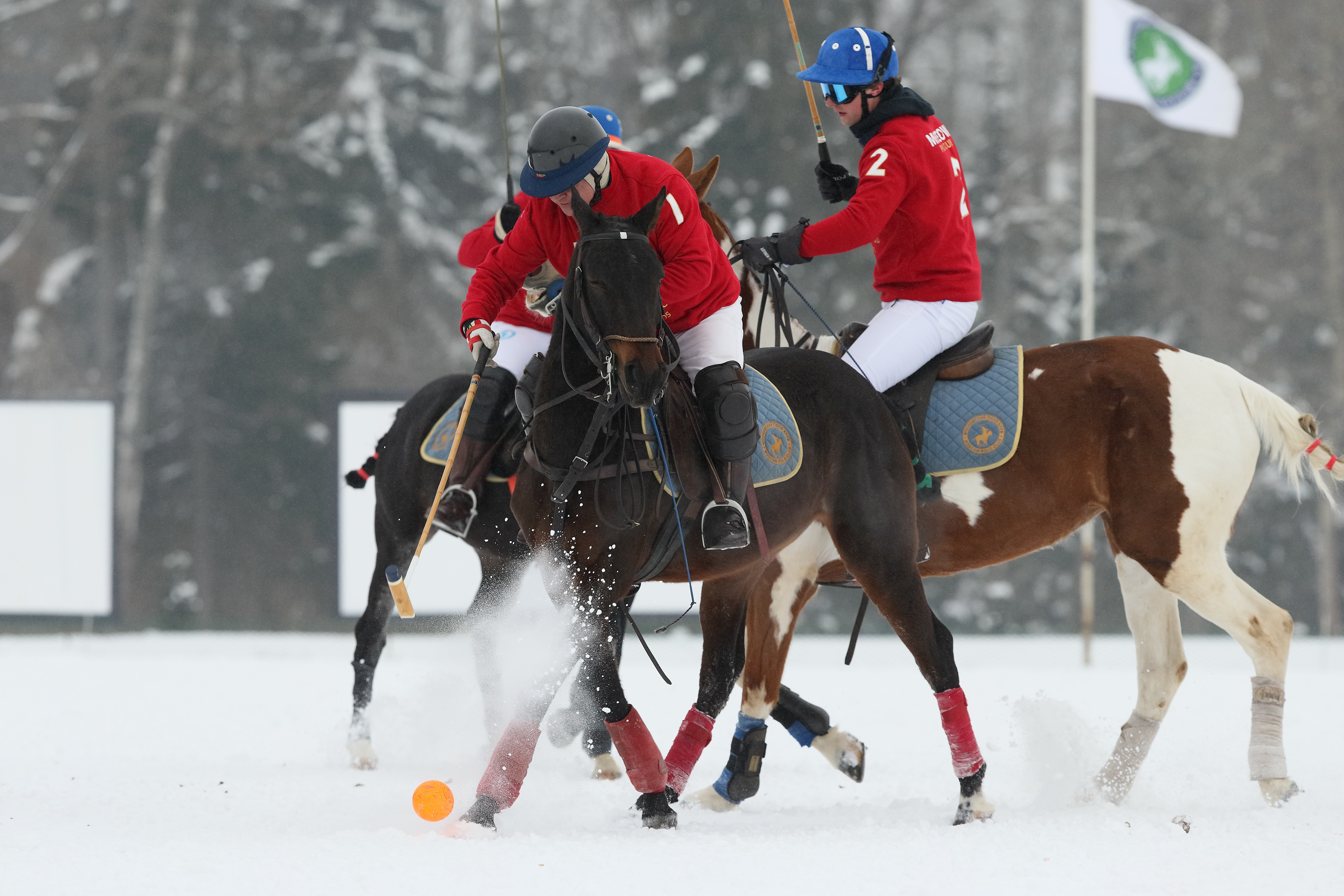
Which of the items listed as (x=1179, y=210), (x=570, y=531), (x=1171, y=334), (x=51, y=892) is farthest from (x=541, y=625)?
(x=1179, y=210)

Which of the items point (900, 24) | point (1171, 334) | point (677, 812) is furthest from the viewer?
point (900, 24)

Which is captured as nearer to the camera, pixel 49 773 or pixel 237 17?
pixel 49 773

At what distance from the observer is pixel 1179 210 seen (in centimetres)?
1927

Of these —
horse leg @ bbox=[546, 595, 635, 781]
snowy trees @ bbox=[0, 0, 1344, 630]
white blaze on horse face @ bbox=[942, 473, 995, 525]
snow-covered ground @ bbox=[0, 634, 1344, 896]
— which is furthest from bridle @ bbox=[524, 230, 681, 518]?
snowy trees @ bbox=[0, 0, 1344, 630]

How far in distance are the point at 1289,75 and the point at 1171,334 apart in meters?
3.92

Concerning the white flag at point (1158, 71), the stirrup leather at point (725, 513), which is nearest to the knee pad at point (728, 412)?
the stirrup leather at point (725, 513)

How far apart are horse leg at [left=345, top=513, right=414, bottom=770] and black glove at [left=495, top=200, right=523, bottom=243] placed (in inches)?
57.3

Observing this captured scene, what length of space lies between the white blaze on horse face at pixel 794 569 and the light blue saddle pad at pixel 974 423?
0.51 meters

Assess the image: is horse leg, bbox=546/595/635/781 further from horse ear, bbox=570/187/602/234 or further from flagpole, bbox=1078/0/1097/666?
flagpole, bbox=1078/0/1097/666

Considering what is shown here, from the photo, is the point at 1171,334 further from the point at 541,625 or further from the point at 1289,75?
the point at 541,625

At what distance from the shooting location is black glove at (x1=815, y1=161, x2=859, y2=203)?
557 centimetres

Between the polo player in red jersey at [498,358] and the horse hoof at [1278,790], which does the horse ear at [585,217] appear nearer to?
the polo player in red jersey at [498,358]

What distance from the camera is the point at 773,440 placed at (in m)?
4.57

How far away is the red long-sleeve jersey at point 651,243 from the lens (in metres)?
4.20
